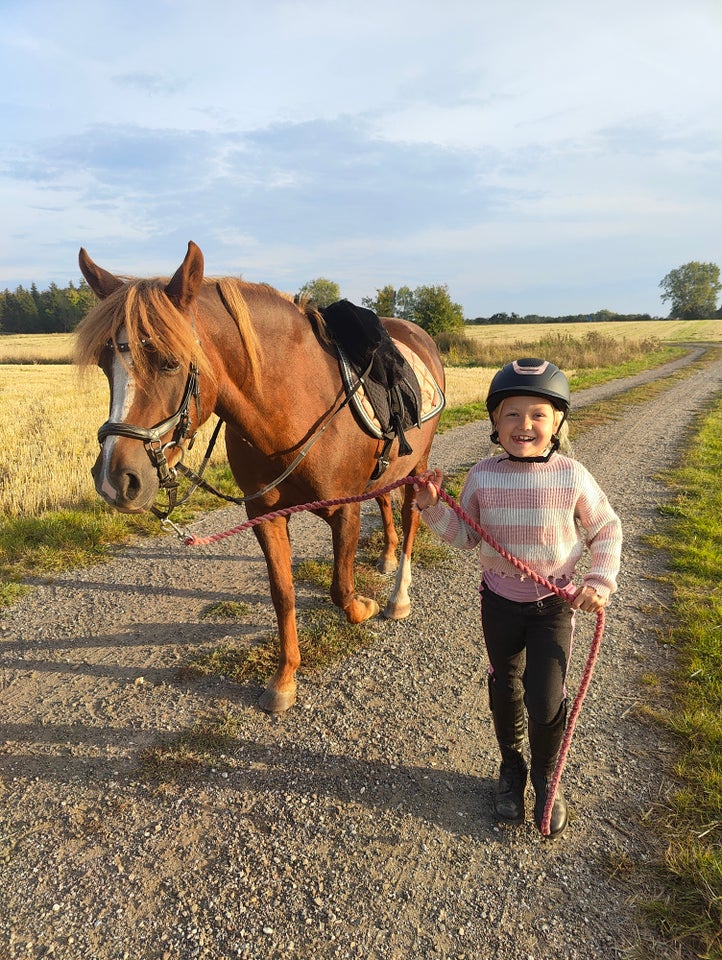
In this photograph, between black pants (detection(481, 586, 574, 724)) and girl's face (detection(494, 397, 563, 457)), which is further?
black pants (detection(481, 586, 574, 724))

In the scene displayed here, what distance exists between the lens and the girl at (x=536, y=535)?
2000 mm

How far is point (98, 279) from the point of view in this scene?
2408 mm

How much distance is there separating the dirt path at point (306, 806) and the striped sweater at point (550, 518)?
4.00 ft

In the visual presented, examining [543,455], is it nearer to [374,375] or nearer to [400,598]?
[374,375]

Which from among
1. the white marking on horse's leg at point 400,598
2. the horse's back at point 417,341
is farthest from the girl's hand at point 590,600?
the horse's back at point 417,341

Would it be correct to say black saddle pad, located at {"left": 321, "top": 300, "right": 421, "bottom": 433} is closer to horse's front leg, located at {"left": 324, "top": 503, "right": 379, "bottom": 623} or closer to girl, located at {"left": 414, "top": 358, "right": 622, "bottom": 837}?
horse's front leg, located at {"left": 324, "top": 503, "right": 379, "bottom": 623}

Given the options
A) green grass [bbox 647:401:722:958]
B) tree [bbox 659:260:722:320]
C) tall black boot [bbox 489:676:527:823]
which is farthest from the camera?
tree [bbox 659:260:722:320]

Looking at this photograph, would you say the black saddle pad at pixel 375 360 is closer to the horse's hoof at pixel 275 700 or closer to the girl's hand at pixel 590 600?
the girl's hand at pixel 590 600


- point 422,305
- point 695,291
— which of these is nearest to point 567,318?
point 695,291

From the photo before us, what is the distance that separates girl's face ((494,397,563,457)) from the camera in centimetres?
199

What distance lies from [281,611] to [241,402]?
1392mm

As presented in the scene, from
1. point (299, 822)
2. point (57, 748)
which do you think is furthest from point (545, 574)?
point (57, 748)

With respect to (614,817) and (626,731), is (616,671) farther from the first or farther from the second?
(614,817)

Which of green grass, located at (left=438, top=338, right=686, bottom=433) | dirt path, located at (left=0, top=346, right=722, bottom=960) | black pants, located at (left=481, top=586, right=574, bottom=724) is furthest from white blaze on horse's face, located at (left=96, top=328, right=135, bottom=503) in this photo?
green grass, located at (left=438, top=338, right=686, bottom=433)
